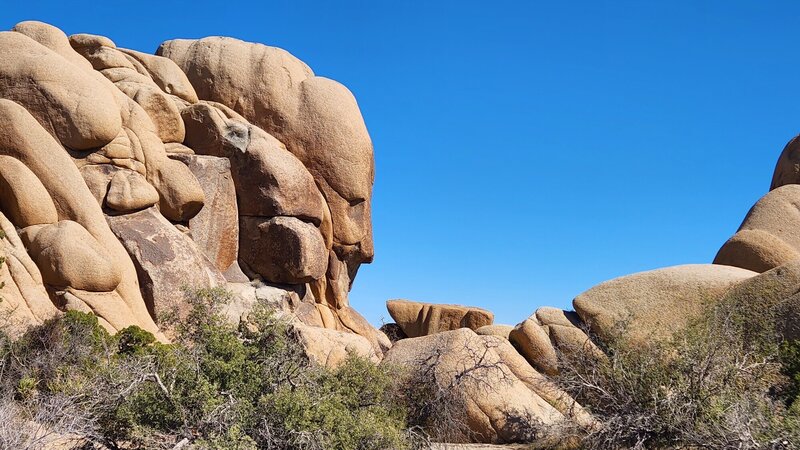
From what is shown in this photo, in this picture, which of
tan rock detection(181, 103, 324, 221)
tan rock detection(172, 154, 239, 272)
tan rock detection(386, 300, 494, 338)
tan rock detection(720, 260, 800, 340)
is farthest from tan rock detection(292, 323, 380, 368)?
tan rock detection(386, 300, 494, 338)

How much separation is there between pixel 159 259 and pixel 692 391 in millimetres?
11957

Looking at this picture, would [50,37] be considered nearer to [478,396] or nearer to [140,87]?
[140,87]

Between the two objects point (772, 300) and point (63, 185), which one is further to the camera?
point (63, 185)

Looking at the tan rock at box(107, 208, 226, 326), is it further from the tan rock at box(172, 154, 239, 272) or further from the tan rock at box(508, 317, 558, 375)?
the tan rock at box(508, 317, 558, 375)

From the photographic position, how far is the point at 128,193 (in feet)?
64.0

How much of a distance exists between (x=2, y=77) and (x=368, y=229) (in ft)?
39.4

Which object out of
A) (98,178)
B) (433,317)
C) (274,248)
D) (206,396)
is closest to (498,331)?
(274,248)

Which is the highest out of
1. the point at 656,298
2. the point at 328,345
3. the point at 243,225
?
the point at 243,225

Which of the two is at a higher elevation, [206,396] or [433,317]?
[433,317]

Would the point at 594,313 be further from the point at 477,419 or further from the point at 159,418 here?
the point at 159,418

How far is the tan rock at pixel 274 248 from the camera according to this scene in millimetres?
23438

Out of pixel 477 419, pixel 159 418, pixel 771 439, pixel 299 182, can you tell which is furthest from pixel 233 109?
pixel 771 439

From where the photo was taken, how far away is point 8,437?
9125 mm

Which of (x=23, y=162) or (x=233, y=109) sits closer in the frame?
(x=23, y=162)
